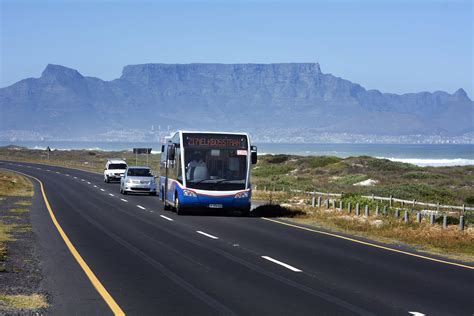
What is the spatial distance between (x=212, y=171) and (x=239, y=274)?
1488 cm

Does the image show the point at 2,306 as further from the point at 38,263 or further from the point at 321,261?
the point at 321,261

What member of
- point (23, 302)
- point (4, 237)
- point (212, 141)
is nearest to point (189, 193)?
point (212, 141)

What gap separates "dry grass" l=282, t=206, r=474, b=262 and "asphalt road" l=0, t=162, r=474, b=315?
1.66m

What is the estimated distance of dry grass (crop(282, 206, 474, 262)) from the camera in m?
21.1

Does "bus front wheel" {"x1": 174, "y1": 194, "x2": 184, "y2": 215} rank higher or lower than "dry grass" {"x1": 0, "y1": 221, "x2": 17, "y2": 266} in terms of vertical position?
higher

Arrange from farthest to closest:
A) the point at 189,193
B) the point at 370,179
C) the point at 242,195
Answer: the point at 370,179 < the point at 242,195 < the point at 189,193

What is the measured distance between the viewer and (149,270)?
603 inches

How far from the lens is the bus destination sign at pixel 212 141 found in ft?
98.6

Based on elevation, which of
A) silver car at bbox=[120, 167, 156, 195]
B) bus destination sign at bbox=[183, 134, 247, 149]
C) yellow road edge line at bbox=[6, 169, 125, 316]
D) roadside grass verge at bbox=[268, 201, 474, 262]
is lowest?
yellow road edge line at bbox=[6, 169, 125, 316]

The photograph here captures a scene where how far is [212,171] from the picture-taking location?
97.3 ft

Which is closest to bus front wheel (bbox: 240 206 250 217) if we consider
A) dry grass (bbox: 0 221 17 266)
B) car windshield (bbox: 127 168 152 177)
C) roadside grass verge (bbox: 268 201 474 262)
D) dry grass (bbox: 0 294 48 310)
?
roadside grass verge (bbox: 268 201 474 262)

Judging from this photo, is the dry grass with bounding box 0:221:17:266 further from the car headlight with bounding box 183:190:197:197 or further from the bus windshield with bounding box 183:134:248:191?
the bus windshield with bounding box 183:134:248:191

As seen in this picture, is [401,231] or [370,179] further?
[370,179]

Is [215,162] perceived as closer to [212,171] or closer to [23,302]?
[212,171]
